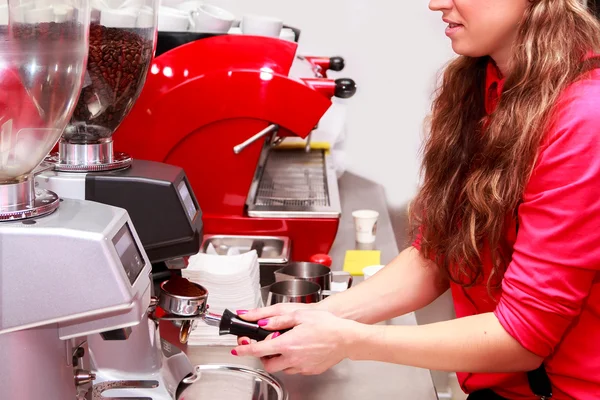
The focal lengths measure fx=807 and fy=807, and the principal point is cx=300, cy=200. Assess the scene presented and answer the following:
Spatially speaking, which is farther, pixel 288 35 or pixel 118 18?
A: pixel 288 35

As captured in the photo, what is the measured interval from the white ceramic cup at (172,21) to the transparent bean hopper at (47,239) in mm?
1127

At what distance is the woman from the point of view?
1.10m

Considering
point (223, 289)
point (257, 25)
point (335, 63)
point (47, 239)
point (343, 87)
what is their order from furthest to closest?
point (335, 63) < point (257, 25) < point (343, 87) < point (223, 289) < point (47, 239)

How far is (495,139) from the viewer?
1204 mm

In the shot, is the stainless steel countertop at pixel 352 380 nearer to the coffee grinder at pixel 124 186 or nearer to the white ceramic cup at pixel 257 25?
the coffee grinder at pixel 124 186

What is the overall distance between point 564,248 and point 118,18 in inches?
30.2

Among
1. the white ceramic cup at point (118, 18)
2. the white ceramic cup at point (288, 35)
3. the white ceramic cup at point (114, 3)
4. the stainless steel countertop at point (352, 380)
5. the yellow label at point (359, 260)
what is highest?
the white ceramic cup at point (114, 3)

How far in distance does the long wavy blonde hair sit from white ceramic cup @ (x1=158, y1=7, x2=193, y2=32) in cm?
90

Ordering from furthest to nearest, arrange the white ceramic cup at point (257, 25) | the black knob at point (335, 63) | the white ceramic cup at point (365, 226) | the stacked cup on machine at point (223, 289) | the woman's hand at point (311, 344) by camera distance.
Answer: the black knob at point (335, 63), the white ceramic cup at point (257, 25), the white ceramic cup at point (365, 226), the stacked cup on machine at point (223, 289), the woman's hand at point (311, 344)

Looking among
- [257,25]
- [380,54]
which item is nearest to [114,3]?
[257,25]

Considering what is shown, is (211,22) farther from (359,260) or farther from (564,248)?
(564,248)

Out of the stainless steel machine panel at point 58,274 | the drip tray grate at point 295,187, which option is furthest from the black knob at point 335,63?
the stainless steel machine panel at point 58,274

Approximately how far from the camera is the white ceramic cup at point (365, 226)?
2186 millimetres

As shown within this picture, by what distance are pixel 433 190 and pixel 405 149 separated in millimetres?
1727
